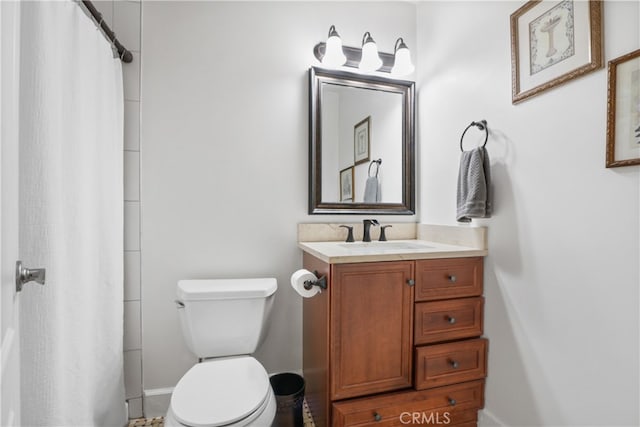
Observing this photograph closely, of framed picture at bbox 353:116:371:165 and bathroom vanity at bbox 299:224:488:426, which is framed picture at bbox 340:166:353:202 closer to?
framed picture at bbox 353:116:371:165

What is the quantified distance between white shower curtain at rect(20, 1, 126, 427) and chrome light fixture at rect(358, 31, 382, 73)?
1265mm

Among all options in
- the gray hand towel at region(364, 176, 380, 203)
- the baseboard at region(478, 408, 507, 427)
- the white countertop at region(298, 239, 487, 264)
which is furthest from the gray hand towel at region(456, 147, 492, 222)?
the baseboard at region(478, 408, 507, 427)

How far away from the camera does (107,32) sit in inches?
55.7

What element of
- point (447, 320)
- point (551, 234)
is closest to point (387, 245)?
point (447, 320)

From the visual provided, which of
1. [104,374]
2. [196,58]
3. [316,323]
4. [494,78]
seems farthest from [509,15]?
[104,374]

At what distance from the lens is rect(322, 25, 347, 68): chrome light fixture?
5.64 ft

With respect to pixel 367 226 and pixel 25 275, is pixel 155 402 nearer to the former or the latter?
pixel 25 275

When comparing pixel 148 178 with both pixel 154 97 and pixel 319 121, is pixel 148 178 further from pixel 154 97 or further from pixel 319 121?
pixel 319 121

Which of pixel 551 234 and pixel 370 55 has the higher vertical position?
pixel 370 55

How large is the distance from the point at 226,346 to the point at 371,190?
1.17 m

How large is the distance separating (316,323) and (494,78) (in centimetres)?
143

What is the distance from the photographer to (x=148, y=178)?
1.62m

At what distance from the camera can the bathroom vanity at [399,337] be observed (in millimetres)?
1320

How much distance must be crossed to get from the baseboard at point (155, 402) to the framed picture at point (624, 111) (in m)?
2.17
